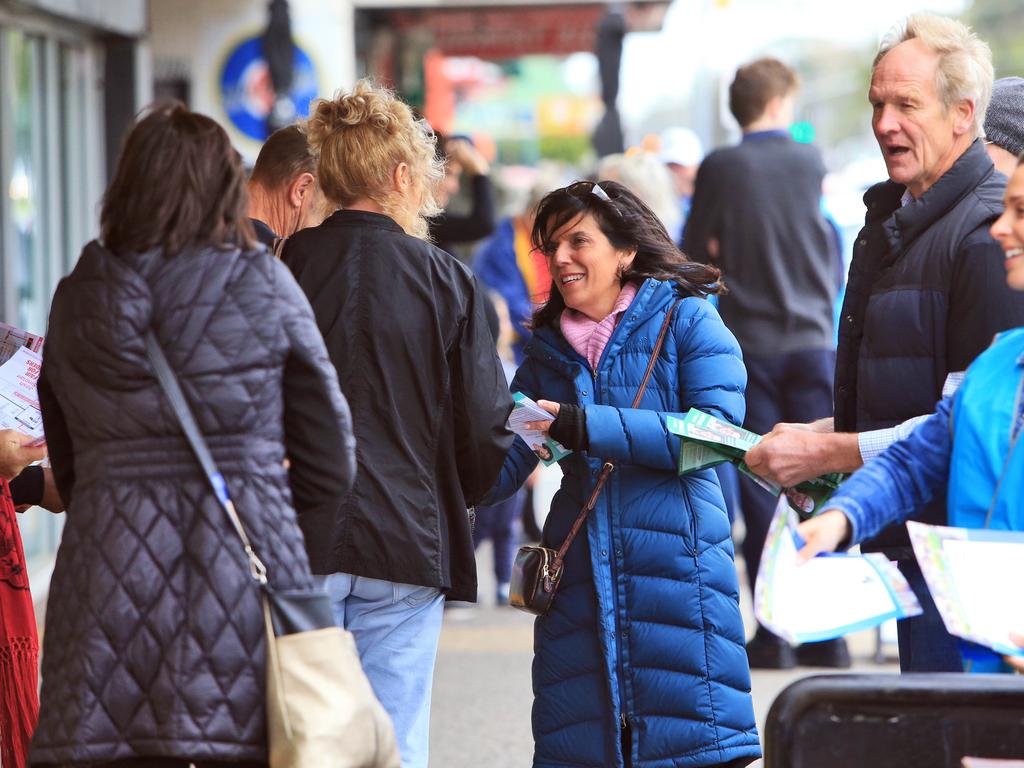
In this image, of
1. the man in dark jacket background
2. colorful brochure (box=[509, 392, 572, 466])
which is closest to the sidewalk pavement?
the man in dark jacket background

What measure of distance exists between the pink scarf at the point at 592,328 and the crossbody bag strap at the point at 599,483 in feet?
0.42

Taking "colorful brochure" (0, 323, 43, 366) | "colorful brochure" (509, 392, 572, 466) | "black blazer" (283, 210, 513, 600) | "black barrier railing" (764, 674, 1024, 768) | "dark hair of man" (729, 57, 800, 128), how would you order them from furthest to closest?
"dark hair of man" (729, 57, 800, 128) → "colorful brochure" (509, 392, 572, 466) → "colorful brochure" (0, 323, 43, 366) → "black blazer" (283, 210, 513, 600) → "black barrier railing" (764, 674, 1024, 768)

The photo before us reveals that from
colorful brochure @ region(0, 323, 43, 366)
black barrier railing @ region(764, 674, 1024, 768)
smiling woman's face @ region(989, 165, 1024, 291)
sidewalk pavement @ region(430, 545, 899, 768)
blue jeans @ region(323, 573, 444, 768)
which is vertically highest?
smiling woman's face @ region(989, 165, 1024, 291)

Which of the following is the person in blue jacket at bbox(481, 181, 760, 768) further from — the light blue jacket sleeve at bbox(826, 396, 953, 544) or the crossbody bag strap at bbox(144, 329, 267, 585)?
the crossbody bag strap at bbox(144, 329, 267, 585)

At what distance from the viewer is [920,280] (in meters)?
3.79

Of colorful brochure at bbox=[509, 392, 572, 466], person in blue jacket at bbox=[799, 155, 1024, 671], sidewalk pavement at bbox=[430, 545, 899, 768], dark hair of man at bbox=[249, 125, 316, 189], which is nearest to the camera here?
person in blue jacket at bbox=[799, 155, 1024, 671]

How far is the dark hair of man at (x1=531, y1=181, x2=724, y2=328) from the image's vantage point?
4.44 metres

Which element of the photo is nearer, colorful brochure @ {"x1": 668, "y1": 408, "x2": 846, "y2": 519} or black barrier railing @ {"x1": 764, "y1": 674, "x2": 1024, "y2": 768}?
black barrier railing @ {"x1": 764, "y1": 674, "x2": 1024, "y2": 768}

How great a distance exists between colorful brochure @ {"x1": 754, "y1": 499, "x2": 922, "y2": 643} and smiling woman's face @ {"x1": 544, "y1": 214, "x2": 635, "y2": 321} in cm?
161

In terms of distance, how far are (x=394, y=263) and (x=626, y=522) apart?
2.98 feet

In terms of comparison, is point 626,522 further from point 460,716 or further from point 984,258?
point 460,716

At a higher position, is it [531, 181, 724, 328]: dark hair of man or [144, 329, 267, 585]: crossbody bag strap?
[531, 181, 724, 328]: dark hair of man

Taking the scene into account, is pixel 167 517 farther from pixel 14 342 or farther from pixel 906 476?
pixel 906 476

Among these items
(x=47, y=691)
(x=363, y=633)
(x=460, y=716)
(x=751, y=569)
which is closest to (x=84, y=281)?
(x=47, y=691)
